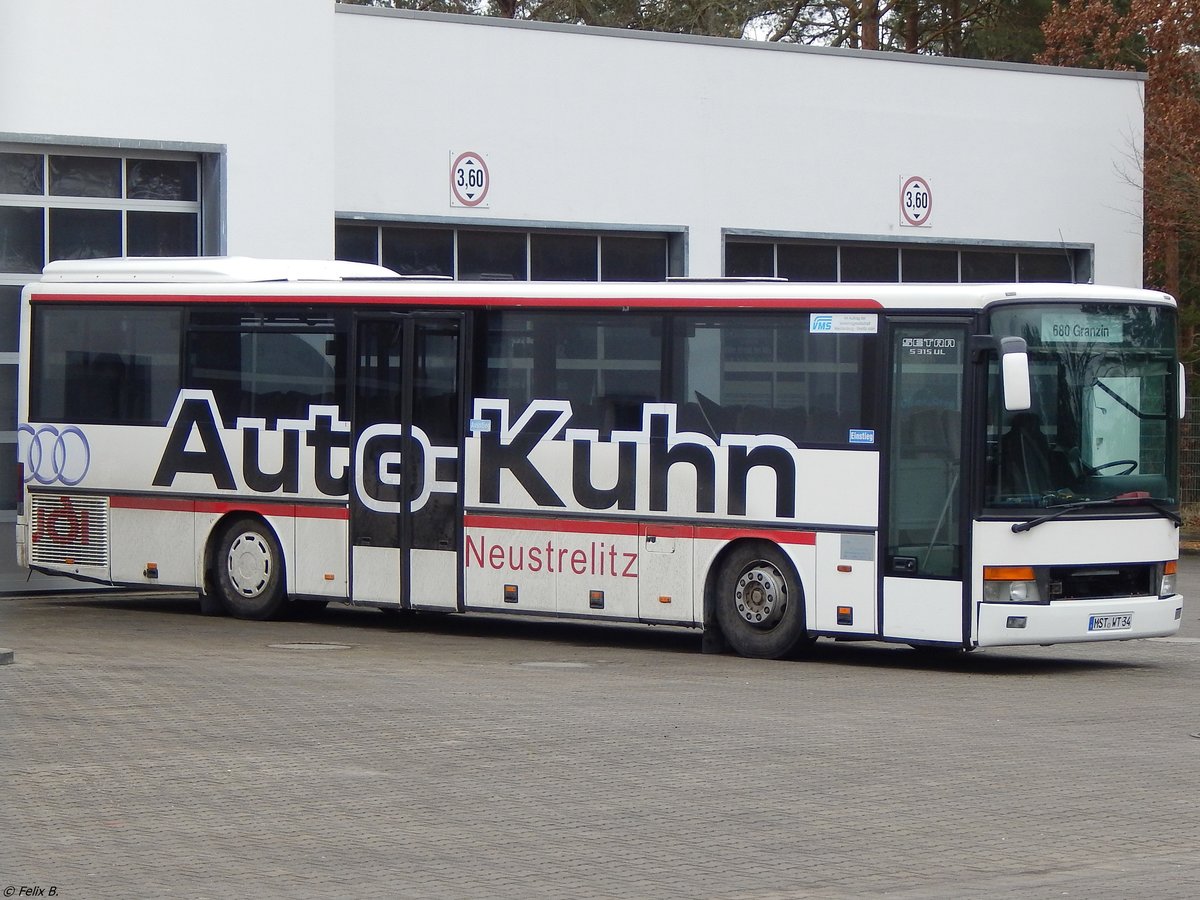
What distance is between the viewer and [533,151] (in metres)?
27.9

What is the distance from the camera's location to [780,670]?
1480cm

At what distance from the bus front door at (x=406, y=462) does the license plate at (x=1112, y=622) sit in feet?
17.2

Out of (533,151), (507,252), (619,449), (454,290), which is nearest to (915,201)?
(533,151)

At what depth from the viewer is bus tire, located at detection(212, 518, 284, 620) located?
59.1 ft

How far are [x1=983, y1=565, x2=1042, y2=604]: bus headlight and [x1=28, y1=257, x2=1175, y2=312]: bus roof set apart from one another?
191 centimetres

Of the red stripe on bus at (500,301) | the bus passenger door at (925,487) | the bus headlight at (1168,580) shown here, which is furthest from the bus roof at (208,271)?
the bus headlight at (1168,580)

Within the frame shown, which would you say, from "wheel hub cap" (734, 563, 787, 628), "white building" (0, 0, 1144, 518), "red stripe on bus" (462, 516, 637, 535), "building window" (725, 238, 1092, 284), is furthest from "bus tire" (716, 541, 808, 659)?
"building window" (725, 238, 1092, 284)

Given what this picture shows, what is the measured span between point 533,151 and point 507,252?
56.6 inches

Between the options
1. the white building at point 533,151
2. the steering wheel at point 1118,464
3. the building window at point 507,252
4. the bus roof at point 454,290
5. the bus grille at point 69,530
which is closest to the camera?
the steering wheel at point 1118,464

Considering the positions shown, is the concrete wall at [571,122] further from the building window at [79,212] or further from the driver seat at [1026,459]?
the driver seat at [1026,459]

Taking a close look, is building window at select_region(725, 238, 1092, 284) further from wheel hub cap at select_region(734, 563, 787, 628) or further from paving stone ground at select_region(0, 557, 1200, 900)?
paving stone ground at select_region(0, 557, 1200, 900)

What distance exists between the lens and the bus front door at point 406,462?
16.8 meters

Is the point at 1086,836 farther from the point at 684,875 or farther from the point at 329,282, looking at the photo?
the point at 329,282

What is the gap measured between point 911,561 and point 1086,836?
633 centimetres
